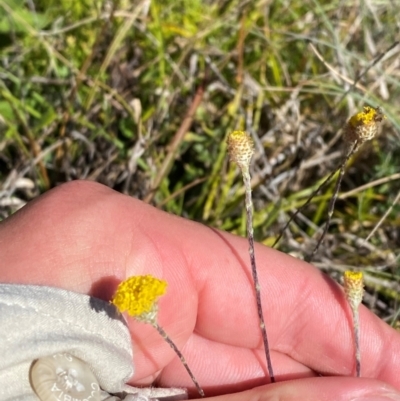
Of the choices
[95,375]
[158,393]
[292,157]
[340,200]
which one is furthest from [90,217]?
[340,200]

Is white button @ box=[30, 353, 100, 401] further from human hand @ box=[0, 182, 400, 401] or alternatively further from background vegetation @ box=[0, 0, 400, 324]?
background vegetation @ box=[0, 0, 400, 324]

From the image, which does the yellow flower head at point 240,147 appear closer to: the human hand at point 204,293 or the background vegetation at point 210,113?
the human hand at point 204,293

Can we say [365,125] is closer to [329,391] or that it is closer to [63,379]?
[329,391]

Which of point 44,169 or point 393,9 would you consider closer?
point 44,169

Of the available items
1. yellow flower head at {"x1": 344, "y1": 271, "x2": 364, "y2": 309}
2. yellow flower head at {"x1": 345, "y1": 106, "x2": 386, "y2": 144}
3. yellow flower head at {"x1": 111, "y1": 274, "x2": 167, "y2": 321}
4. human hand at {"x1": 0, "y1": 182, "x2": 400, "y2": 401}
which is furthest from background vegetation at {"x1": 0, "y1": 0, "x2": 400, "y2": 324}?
yellow flower head at {"x1": 111, "y1": 274, "x2": 167, "y2": 321}

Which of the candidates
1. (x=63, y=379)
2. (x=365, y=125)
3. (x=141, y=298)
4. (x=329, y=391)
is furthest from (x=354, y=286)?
(x=63, y=379)

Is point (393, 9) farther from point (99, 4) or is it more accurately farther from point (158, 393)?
point (158, 393)
